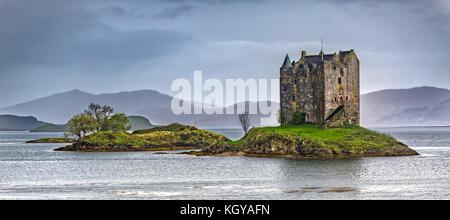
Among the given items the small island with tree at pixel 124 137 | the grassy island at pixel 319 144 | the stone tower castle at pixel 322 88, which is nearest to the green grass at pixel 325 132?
the grassy island at pixel 319 144

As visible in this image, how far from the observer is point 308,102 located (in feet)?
317

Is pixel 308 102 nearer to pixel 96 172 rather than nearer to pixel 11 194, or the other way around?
pixel 96 172

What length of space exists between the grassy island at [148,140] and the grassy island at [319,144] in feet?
97.4

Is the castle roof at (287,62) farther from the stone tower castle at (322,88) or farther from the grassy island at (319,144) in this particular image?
the grassy island at (319,144)

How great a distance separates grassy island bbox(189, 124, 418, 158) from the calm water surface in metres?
3.00

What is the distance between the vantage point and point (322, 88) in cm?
9444

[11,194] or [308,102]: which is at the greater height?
[308,102]

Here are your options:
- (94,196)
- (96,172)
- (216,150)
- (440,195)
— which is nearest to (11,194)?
(94,196)

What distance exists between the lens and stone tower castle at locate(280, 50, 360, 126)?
3693 inches

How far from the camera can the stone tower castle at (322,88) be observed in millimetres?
93812

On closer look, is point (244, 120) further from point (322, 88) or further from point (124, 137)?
point (322, 88)

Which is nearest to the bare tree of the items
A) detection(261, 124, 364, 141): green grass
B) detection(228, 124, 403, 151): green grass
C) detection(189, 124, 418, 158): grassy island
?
detection(261, 124, 364, 141): green grass
